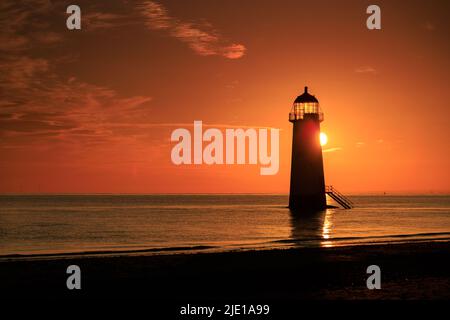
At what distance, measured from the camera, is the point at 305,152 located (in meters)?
59.4

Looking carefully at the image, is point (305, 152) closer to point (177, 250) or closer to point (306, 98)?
point (306, 98)

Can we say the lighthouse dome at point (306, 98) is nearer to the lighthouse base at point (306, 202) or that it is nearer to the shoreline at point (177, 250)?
the lighthouse base at point (306, 202)

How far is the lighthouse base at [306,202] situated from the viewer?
6175cm

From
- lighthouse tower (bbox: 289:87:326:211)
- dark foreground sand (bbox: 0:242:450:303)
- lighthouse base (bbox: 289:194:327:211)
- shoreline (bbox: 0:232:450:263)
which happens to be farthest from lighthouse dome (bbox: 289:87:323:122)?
dark foreground sand (bbox: 0:242:450:303)

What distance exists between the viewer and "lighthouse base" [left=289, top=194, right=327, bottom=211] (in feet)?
203

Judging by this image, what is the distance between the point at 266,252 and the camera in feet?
90.3

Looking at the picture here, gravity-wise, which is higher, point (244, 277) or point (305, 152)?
point (305, 152)

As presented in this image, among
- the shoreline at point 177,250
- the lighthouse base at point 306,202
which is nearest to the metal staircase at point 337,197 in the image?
the lighthouse base at point 306,202

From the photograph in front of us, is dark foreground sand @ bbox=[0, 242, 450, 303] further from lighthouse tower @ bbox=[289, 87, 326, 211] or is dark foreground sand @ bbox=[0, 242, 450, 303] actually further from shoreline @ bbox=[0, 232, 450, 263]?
lighthouse tower @ bbox=[289, 87, 326, 211]

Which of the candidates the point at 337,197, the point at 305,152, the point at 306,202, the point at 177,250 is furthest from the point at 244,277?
A: the point at 337,197

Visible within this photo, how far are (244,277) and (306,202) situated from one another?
43.9 meters
